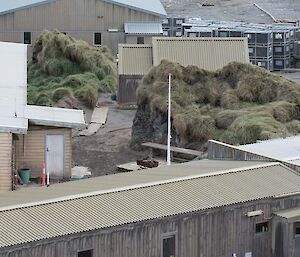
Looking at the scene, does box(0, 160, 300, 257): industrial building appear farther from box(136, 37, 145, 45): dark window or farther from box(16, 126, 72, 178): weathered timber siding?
box(136, 37, 145, 45): dark window

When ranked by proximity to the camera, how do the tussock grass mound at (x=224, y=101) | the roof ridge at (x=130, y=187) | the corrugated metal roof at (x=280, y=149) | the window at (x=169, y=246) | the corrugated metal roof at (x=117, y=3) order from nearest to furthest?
1. the roof ridge at (x=130, y=187)
2. the window at (x=169, y=246)
3. the corrugated metal roof at (x=280, y=149)
4. the tussock grass mound at (x=224, y=101)
5. the corrugated metal roof at (x=117, y=3)

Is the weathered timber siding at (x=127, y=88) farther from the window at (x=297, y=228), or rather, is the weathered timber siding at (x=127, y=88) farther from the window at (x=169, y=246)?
the window at (x=169, y=246)

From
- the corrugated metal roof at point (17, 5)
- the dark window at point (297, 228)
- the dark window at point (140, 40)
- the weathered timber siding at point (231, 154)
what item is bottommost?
the dark window at point (297, 228)

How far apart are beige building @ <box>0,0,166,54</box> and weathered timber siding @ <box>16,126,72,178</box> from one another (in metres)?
28.4

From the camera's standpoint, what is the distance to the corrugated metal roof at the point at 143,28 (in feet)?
187

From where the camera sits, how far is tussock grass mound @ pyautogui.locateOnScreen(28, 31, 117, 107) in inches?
1752

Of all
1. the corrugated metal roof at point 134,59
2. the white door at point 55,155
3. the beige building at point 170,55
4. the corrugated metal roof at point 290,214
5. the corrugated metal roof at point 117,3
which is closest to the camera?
the corrugated metal roof at point 290,214

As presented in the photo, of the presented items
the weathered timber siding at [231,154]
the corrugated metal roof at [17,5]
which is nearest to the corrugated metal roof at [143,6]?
the corrugated metal roof at [17,5]

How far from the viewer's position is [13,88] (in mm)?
32031

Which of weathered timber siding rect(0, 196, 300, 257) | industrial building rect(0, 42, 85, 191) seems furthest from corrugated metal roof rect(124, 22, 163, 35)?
weathered timber siding rect(0, 196, 300, 257)

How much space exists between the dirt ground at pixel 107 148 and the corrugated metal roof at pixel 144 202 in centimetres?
987

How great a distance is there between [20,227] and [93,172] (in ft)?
42.6

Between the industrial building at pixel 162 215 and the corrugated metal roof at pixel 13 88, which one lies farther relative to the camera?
the corrugated metal roof at pixel 13 88

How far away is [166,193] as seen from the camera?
19859 millimetres
